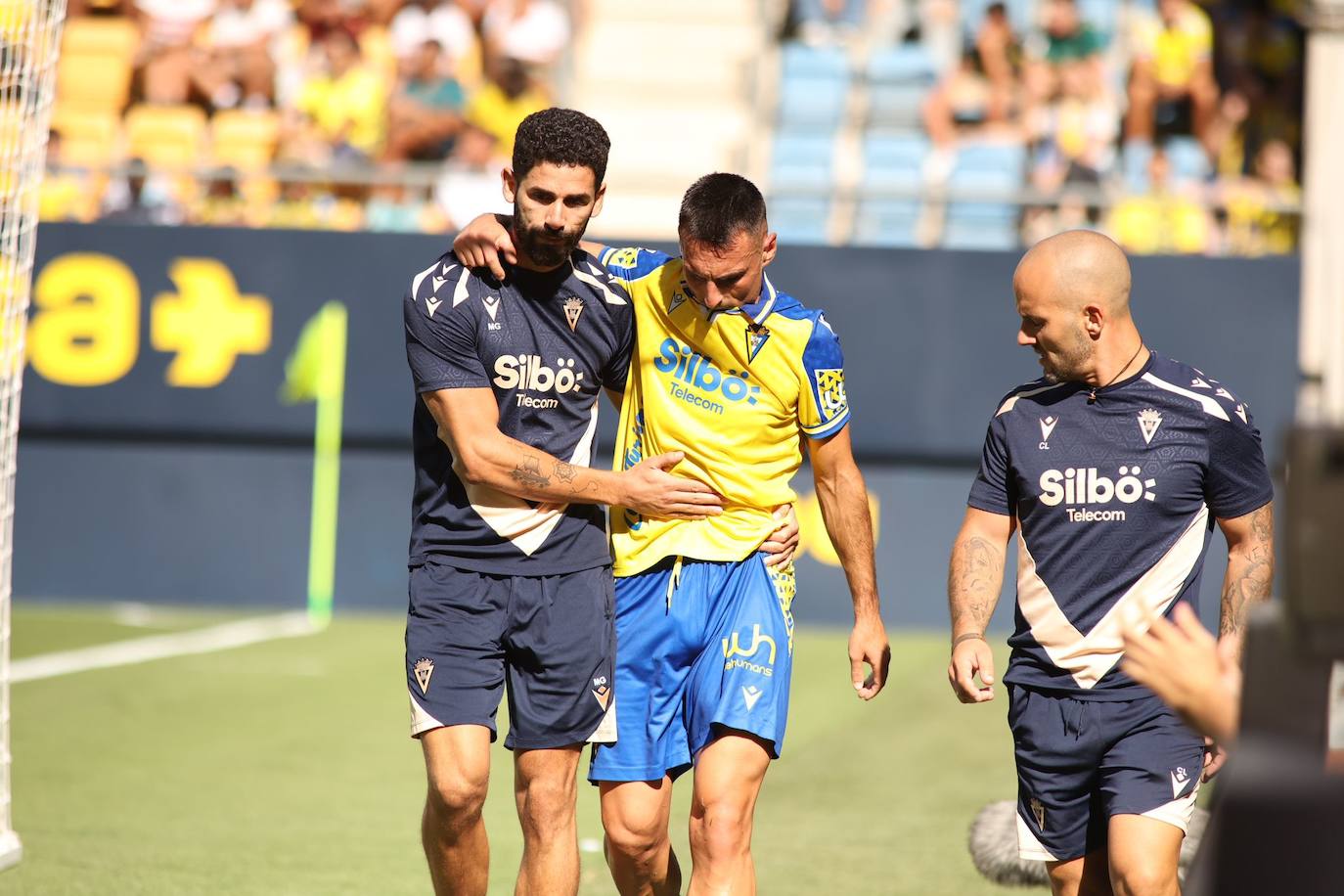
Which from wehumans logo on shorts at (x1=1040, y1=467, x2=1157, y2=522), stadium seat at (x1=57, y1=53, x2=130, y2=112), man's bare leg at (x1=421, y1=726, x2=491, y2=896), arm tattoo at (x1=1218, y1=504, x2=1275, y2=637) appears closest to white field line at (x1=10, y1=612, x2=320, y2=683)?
stadium seat at (x1=57, y1=53, x2=130, y2=112)

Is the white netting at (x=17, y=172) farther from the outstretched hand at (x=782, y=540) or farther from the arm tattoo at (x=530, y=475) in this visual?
the outstretched hand at (x=782, y=540)

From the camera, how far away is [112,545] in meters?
13.4

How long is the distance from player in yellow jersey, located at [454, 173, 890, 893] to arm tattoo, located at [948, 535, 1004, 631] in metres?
0.38

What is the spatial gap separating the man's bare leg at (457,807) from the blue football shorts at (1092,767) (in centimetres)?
150

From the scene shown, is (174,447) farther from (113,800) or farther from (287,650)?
(113,800)

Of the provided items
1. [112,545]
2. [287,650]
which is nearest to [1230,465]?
[287,650]

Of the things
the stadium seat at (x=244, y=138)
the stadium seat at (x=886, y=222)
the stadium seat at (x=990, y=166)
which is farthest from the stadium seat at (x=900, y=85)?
the stadium seat at (x=244, y=138)

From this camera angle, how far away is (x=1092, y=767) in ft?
14.0

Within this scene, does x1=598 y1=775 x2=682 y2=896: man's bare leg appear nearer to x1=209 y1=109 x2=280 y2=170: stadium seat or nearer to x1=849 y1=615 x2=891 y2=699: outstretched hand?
x1=849 y1=615 x2=891 y2=699: outstretched hand

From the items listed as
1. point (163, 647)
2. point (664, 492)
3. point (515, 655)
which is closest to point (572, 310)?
point (664, 492)

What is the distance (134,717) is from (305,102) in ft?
26.4

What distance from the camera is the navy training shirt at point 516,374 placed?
15.7ft

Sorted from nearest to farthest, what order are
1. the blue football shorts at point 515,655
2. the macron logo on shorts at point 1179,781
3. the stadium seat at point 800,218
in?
the macron logo on shorts at point 1179,781
the blue football shorts at point 515,655
the stadium seat at point 800,218

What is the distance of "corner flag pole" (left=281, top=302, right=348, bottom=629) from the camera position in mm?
13156
